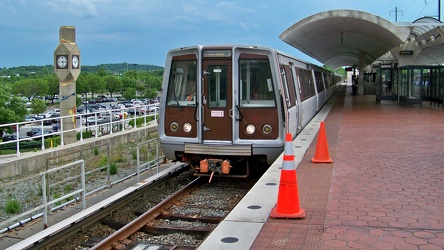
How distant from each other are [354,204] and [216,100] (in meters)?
3.86

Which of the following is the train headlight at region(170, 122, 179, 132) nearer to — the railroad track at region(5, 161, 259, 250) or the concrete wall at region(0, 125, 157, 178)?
the railroad track at region(5, 161, 259, 250)

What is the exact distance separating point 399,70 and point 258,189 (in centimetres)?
2014

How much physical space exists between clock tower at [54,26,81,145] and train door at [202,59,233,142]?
1246 cm

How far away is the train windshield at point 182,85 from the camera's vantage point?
9.18m

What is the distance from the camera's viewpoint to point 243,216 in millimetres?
5637

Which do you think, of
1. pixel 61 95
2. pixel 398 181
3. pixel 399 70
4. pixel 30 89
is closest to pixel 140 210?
pixel 398 181

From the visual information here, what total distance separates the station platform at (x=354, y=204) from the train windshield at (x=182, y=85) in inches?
86.7

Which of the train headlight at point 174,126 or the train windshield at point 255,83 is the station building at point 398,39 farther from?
the train headlight at point 174,126

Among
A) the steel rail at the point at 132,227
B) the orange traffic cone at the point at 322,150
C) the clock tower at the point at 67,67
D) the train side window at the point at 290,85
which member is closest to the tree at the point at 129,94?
the clock tower at the point at 67,67

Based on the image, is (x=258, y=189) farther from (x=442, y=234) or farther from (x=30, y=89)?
(x=30, y=89)

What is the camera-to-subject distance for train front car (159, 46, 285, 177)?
884 cm

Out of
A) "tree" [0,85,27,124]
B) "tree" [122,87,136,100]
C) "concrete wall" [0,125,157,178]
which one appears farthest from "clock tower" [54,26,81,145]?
"tree" [122,87,136,100]

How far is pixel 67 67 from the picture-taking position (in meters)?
20.1

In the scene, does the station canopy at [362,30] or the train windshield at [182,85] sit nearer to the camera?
the train windshield at [182,85]
